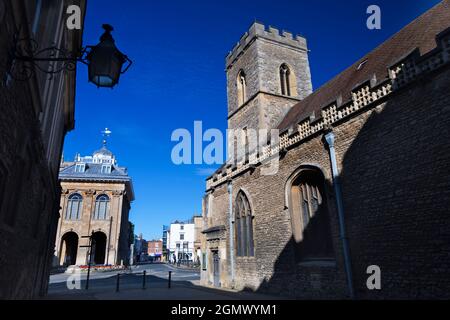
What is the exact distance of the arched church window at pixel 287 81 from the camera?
72.4 ft

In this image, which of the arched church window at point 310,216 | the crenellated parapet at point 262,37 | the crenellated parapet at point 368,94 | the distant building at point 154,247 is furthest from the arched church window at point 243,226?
the distant building at point 154,247

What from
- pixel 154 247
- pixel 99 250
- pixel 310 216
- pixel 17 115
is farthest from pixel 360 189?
pixel 154 247

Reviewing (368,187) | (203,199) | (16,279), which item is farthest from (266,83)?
(16,279)

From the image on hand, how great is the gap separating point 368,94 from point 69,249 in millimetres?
41878

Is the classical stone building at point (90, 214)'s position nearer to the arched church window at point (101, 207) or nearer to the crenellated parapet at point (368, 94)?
the arched church window at point (101, 207)

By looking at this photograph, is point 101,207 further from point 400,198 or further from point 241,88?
point 400,198

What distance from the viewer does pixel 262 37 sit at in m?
22.4

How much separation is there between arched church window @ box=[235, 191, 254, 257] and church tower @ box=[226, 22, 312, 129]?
553 cm

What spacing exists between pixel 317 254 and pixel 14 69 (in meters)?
11.2

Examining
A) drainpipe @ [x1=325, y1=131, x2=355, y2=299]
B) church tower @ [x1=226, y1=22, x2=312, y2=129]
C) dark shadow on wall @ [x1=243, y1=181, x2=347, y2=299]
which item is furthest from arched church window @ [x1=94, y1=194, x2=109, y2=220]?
drainpipe @ [x1=325, y1=131, x2=355, y2=299]

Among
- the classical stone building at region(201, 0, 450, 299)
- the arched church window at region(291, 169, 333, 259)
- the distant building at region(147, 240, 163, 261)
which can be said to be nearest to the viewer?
the classical stone building at region(201, 0, 450, 299)

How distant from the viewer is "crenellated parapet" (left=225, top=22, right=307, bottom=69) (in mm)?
22578

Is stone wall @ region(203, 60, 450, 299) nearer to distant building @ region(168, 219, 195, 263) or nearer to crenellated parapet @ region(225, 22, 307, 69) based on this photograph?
crenellated parapet @ region(225, 22, 307, 69)

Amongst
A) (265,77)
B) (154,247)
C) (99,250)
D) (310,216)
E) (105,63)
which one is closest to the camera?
(105,63)
